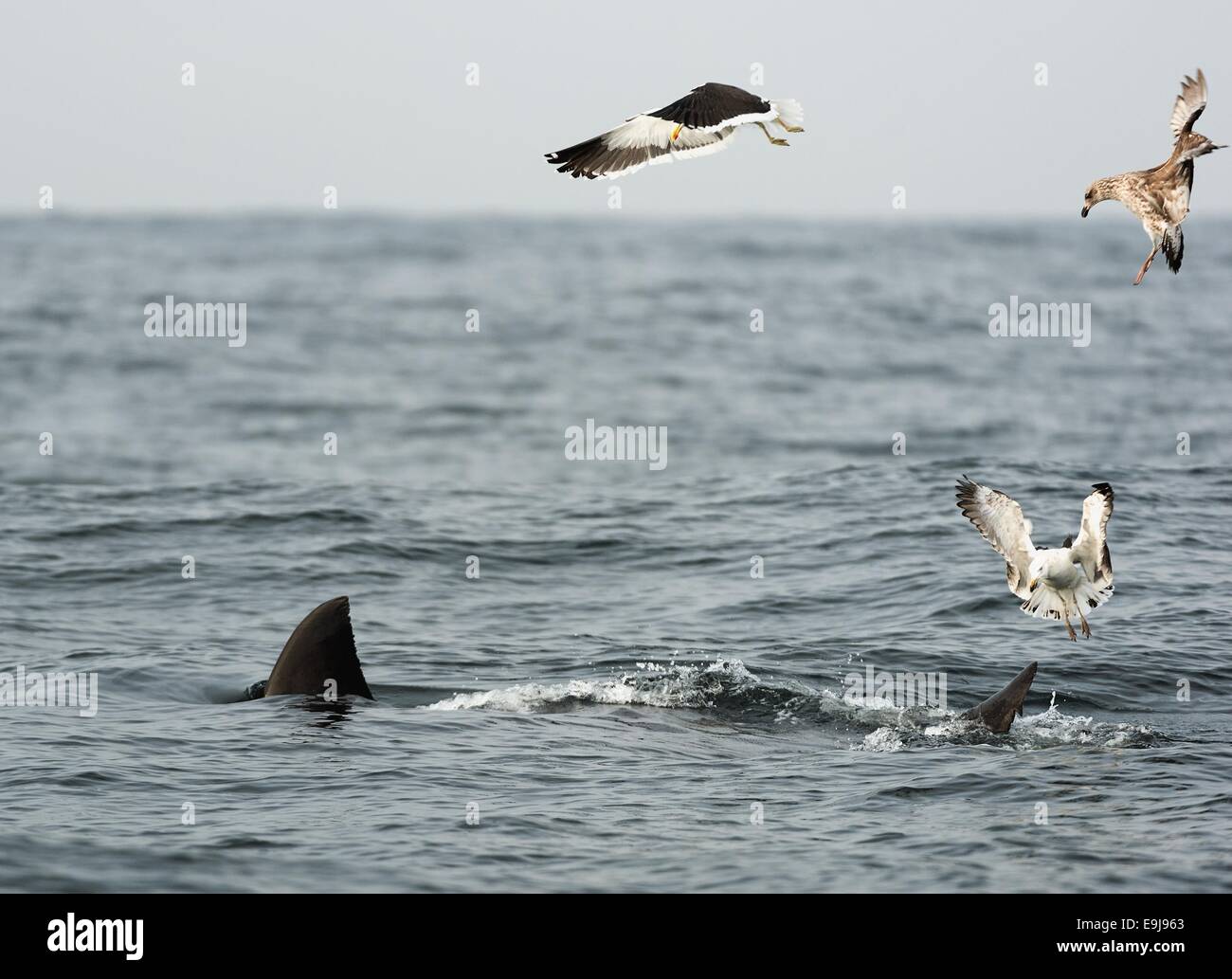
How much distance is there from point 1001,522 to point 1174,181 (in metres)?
3.69

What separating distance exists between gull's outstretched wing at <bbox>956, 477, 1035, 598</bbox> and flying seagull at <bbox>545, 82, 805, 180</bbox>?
3.66 meters

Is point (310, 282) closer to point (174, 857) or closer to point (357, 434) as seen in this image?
point (357, 434)

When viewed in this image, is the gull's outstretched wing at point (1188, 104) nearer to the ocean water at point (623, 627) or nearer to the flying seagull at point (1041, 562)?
the flying seagull at point (1041, 562)

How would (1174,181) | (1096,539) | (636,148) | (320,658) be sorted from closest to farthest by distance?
(1174,181) < (1096,539) < (636,148) < (320,658)

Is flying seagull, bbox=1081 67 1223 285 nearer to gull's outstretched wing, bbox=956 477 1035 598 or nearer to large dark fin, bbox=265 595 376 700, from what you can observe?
gull's outstretched wing, bbox=956 477 1035 598

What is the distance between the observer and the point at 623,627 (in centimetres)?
1842

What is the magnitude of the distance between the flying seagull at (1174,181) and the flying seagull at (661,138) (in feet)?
9.44

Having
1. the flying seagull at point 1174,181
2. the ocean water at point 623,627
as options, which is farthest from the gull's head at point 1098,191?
the ocean water at point 623,627

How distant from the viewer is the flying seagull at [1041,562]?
483 inches

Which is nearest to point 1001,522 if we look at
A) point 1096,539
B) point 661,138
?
point 1096,539

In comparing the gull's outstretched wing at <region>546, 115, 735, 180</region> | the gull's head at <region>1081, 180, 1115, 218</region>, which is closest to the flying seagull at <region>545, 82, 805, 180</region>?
the gull's outstretched wing at <region>546, 115, 735, 180</region>

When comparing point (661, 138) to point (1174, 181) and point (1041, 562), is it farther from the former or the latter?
point (1041, 562)

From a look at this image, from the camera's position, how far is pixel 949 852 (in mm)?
10680

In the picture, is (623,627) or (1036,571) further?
(623,627)
